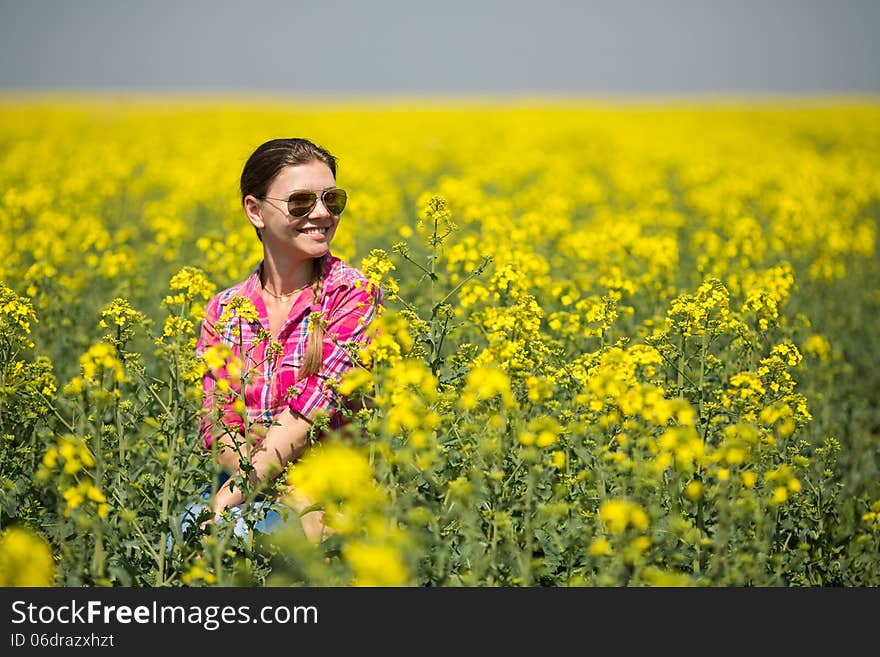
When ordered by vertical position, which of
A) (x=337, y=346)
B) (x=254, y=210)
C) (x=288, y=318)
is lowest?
(x=337, y=346)

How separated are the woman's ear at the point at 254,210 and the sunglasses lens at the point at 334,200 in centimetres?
29

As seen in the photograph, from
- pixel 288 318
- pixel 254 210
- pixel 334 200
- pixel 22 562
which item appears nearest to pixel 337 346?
pixel 288 318

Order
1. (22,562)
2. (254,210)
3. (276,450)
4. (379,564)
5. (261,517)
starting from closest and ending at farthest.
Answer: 1. (379,564)
2. (22,562)
3. (261,517)
4. (276,450)
5. (254,210)

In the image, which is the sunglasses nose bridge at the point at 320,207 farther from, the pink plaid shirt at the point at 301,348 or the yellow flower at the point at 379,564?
the yellow flower at the point at 379,564

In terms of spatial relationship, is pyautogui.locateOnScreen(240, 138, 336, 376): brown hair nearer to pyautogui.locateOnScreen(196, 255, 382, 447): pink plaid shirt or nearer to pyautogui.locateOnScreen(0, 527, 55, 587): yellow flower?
pyautogui.locateOnScreen(196, 255, 382, 447): pink plaid shirt

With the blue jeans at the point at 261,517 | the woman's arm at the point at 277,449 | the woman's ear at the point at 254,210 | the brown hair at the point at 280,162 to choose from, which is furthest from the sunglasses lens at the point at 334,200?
the blue jeans at the point at 261,517

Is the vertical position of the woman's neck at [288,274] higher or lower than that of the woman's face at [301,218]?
lower

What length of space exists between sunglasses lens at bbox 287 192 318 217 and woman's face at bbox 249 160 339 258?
0.06 ft

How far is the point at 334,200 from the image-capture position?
12.2 feet

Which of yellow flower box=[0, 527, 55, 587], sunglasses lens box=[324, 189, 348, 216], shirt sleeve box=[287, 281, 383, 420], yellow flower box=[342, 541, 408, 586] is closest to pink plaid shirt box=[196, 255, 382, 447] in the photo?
shirt sleeve box=[287, 281, 383, 420]

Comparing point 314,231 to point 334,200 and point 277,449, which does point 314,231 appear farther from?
point 277,449

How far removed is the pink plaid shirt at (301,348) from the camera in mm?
3424

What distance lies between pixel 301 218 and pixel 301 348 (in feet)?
1.68

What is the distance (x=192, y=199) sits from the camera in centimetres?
988
